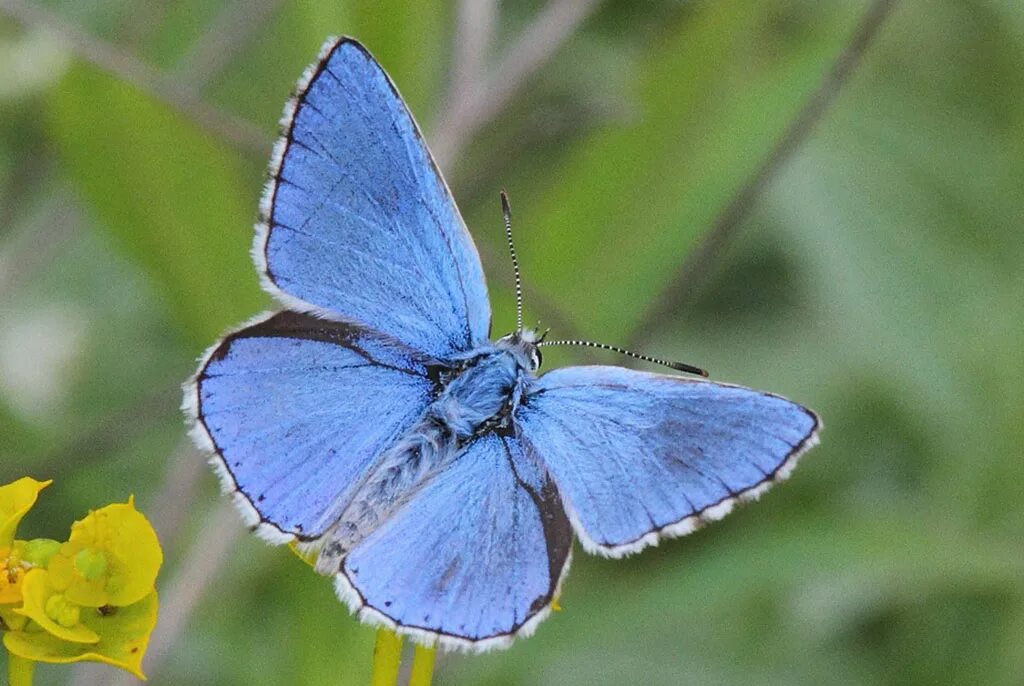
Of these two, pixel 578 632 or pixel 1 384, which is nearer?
pixel 578 632

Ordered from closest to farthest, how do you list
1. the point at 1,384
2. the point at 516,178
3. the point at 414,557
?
the point at 414,557
the point at 1,384
the point at 516,178

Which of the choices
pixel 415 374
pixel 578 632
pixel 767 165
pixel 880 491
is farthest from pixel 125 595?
pixel 880 491

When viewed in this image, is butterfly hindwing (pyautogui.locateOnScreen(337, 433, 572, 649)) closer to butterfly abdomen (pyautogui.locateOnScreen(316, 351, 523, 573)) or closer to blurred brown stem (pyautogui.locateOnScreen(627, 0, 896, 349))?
butterfly abdomen (pyautogui.locateOnScreen(316, 351, 523, 573))

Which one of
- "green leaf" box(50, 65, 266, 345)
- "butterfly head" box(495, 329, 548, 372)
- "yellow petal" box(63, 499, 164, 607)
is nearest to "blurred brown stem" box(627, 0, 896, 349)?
"butterfly head" box(495, 329, 548, 372)

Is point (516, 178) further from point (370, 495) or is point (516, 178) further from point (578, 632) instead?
point (370, 495)

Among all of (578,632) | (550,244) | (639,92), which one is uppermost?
(639,92)

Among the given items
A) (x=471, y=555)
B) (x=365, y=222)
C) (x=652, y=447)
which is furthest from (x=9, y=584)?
(x=652, y=447)

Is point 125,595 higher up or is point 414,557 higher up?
point 414,557
